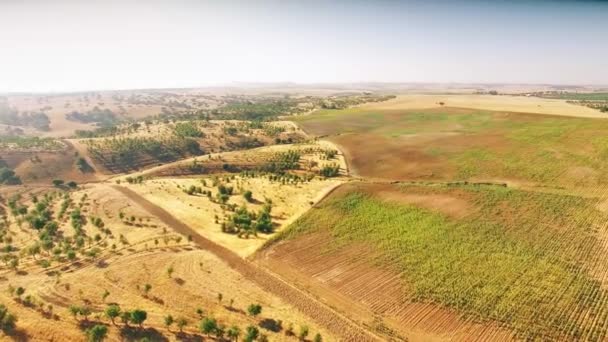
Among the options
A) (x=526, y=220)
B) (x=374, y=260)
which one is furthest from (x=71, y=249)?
(x=526, y=220)

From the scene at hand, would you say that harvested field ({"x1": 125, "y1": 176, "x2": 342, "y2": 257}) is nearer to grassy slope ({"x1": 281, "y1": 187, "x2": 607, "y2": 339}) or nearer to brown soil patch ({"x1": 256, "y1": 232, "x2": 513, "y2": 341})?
grassy slope ({"x1": 281, "y1": 187, "x2": 607, "y2": 339})

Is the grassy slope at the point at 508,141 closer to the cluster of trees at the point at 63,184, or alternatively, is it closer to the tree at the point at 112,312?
the tree at the point at 112,312

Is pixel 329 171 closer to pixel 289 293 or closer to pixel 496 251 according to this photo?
pixel 496 251

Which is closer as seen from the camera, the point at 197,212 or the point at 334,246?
the point at 334,246

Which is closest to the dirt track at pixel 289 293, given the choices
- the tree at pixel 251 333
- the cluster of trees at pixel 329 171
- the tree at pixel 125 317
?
the tree at pixel 251 333

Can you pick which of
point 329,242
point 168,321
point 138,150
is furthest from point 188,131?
point 168,321

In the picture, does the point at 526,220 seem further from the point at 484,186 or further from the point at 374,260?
the point at 374,260
